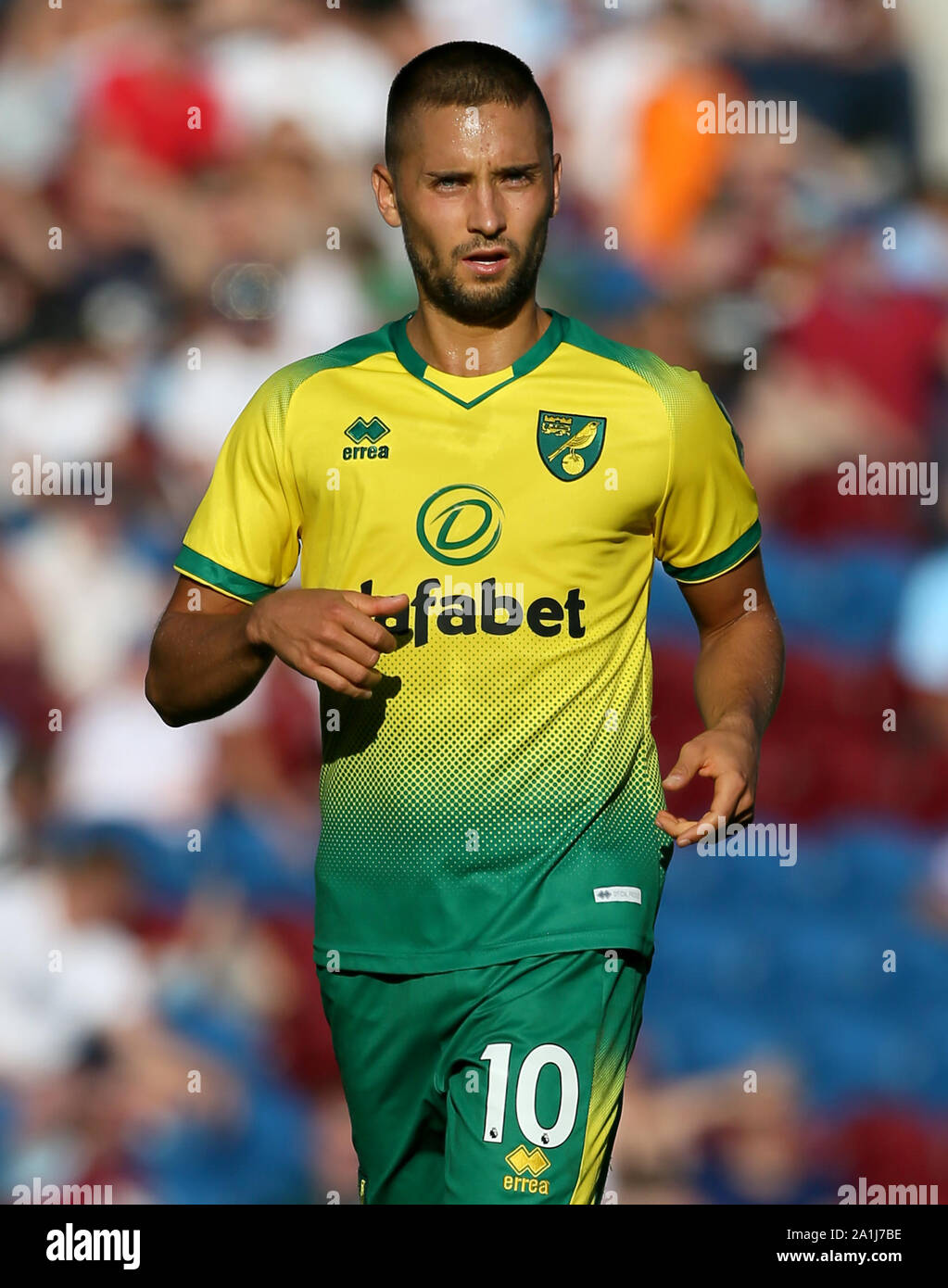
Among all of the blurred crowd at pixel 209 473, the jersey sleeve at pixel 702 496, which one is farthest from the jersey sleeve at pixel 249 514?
the blurred crowd at pixel 209 473

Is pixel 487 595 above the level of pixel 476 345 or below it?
below

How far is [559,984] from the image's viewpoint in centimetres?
246

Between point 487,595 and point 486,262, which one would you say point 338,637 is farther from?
point 486,262

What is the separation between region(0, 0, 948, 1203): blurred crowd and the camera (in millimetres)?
4438

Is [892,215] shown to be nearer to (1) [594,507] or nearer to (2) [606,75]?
(2) [606,75]

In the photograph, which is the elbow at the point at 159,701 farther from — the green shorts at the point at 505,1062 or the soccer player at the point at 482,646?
the green shorts at the point at 505,1062

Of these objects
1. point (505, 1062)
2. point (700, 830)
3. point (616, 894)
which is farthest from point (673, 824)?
point (505, 1062)

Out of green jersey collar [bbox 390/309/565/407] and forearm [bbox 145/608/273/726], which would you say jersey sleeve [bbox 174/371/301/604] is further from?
green jersey collar [bbox 390/309/565/407]

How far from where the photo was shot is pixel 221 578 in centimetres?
271

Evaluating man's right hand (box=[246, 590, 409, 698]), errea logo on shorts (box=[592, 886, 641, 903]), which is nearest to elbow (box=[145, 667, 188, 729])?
man's right hand (box=[246, 590, 409, 698])

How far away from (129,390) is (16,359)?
1.06 ft

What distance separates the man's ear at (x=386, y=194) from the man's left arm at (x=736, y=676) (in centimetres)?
72

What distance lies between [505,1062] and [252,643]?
2.17 ft

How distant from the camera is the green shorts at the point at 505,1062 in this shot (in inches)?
95.1
